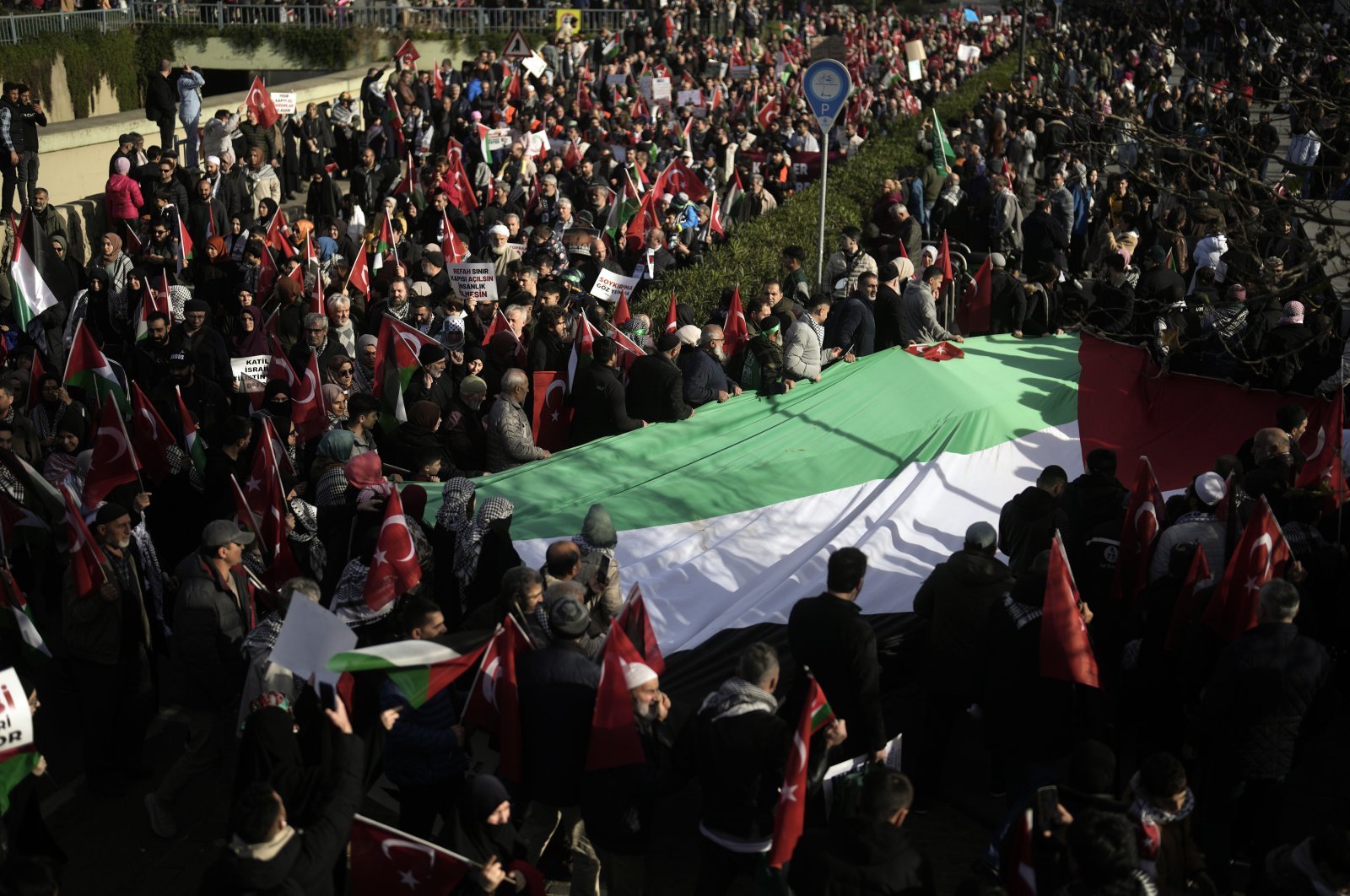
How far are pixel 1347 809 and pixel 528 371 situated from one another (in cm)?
565

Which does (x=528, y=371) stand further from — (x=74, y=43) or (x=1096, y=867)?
(x=74, y=43)

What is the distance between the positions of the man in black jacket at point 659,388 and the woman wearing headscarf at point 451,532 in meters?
1.98

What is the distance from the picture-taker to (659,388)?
9.59 meters

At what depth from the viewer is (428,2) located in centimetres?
3531

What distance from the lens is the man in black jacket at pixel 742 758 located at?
5633mm

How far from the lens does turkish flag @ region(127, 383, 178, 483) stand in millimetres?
9125

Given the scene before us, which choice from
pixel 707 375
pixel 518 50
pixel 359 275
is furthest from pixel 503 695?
pixel 518 50

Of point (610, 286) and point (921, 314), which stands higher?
point (921, 314)

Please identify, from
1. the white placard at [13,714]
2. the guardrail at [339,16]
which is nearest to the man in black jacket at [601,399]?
the white placard at [13,714]

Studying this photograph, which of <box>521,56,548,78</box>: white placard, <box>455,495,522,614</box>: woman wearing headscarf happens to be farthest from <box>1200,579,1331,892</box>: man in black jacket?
<box>521,56,548,78</box>: white placard

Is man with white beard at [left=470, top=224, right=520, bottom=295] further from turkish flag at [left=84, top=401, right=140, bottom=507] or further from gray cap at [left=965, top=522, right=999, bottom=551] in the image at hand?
gray cap at [left=965, top=522, right=999, bottom=551]

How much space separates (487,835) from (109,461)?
4403mm

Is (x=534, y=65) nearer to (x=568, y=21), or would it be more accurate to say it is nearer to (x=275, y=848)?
(x=568, y=21)

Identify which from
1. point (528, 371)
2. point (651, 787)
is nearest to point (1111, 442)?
point (528, 371)
